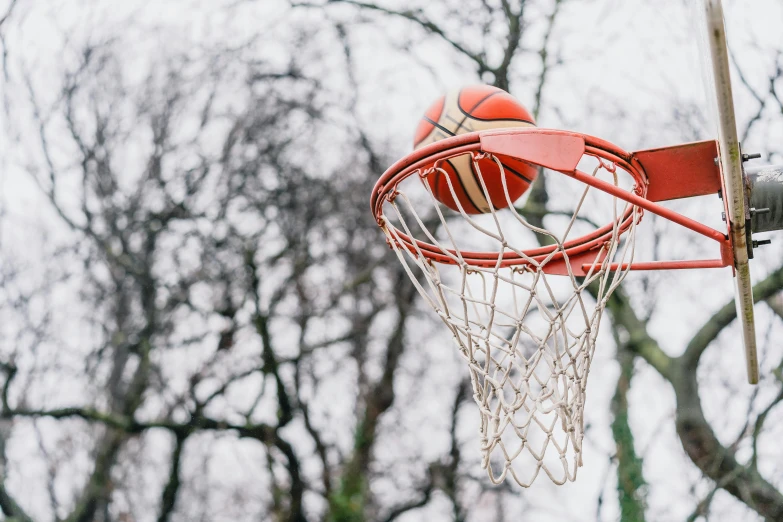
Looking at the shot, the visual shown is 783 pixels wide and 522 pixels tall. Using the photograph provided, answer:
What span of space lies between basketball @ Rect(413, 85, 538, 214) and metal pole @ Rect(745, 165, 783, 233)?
38.0 inches

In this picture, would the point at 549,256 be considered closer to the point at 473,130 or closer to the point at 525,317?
the point at 525,317

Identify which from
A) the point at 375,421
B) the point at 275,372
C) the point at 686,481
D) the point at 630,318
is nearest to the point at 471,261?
the point at 630,318

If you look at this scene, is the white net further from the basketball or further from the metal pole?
the metal pole

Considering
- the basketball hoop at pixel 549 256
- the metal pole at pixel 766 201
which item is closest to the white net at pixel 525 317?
the basketball hoop at pixel 549 256

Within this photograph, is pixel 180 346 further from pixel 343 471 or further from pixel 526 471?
pixel 526 471

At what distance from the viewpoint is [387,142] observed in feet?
36.2

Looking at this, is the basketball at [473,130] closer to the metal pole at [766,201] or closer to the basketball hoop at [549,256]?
the basketball hoop at [549,256]

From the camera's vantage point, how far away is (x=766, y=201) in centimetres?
306

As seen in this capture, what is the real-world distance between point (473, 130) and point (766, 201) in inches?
50.8

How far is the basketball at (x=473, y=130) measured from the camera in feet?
11.7

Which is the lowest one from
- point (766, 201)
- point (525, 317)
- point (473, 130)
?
point (525, 317)

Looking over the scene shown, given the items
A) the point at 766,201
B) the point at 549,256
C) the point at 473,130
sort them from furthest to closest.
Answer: the point at 473,130
the point at 549,256
the point at 766,201

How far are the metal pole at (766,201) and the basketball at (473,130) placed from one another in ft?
3.16

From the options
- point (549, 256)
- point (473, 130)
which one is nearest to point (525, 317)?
point (549, 256)
